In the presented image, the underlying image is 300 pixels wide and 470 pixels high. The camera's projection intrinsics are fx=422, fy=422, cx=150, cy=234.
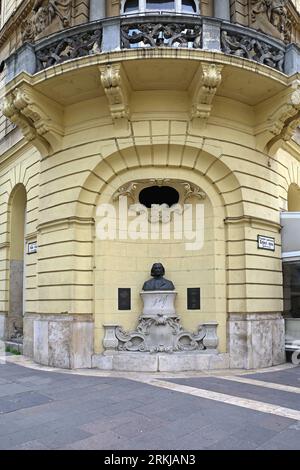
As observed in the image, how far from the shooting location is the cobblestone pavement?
545 centimetres

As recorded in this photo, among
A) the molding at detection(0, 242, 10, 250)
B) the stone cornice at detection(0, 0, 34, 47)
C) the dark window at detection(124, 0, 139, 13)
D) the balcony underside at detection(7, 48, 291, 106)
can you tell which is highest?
the stone cornice at detection(0, 0, 34, 47)

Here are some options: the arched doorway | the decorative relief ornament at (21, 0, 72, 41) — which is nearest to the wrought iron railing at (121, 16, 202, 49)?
the decorative relief ornament at (21, 0, 72, 41)

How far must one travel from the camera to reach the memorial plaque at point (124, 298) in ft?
37.0

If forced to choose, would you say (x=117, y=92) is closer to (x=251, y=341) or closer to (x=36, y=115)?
(x=36, y=115)

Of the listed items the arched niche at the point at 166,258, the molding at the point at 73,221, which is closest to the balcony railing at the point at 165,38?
the arched niche at the point at 166,258

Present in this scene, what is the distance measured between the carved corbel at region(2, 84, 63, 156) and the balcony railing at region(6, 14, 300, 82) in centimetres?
73

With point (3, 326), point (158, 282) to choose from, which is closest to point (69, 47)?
point (158, 282)

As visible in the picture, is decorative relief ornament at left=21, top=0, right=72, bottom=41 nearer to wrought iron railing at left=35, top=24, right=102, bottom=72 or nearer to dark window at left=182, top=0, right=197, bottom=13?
wrought iron railing at left=35, top=24, right=102, bottom=72

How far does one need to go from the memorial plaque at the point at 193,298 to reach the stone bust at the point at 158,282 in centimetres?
56

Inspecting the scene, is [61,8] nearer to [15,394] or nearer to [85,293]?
[85,293]

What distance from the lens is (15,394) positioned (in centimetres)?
812

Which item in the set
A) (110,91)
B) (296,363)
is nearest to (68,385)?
(296,363)

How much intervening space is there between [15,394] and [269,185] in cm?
839

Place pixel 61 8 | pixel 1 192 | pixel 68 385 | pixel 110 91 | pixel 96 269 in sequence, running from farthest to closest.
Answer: pixel 1 192 < pixel 61 8 < pixel 96 269 < pixel 110 91 < pixel 68 385
